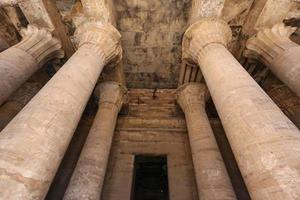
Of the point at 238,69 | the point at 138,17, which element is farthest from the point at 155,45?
the point at 238,69

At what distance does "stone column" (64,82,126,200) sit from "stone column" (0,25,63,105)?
214 centimetres

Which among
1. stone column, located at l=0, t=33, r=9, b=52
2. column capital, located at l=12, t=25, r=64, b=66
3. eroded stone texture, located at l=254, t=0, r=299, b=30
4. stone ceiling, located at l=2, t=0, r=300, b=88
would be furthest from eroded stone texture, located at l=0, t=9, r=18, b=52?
eroded stone texture, located at l=254, t=0, r=299, b=30

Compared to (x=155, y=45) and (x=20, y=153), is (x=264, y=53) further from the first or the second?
(x=20, y=153)

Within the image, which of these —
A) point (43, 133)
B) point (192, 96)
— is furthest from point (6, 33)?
point (192, 96)

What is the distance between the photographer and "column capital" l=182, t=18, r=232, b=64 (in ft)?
19.2

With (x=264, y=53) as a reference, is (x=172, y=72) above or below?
above

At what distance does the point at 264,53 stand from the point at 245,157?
4.34 meters

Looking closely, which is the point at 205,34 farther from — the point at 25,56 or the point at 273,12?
the point at 25,56

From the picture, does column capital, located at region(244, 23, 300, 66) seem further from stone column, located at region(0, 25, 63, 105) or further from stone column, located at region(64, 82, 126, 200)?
stone column, located at region(0, 25, 63, 105)

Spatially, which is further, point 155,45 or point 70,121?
point 155,45

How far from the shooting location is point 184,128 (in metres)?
8.67

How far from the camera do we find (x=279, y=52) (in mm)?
6035

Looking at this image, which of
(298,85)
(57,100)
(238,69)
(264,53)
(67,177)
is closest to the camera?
(57,100)

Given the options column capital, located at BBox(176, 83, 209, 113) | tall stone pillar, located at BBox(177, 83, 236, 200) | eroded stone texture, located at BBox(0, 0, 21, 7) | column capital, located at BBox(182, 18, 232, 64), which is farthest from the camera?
column capital, located at BBox(176, 83, 209, 113)
